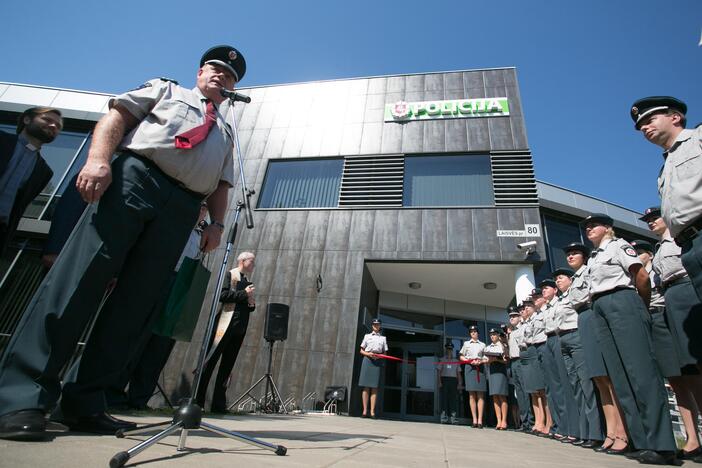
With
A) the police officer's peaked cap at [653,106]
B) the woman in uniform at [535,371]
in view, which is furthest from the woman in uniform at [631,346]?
the woman in uniform at [535,371]

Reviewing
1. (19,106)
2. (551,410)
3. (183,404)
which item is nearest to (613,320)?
(551,410)

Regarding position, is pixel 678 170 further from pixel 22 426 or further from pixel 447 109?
pixel 447 109

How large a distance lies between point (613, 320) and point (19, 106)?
14.3 metres

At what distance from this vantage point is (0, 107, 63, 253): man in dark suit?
2492 mm

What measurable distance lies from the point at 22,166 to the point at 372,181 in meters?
6.47

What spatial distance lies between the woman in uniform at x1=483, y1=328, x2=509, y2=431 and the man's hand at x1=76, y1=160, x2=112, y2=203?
6.30 metres

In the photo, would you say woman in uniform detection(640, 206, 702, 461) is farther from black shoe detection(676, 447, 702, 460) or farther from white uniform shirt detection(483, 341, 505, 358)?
white uniform shirt detection(483, 341, 505, 358)

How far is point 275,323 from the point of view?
17.8 feet

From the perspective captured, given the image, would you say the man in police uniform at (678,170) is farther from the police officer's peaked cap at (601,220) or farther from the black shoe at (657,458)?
the black shoe at (657,458)

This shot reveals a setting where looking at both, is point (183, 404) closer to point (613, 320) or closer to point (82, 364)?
point (82, 364)

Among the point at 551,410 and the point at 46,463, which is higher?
the point at 551,410

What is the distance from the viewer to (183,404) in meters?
1.22

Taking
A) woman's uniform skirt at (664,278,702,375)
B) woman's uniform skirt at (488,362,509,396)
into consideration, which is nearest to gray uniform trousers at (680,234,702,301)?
woman's uniform skirt at (664,278,702,375)

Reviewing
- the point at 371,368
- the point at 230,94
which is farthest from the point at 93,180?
the point at 371,368
